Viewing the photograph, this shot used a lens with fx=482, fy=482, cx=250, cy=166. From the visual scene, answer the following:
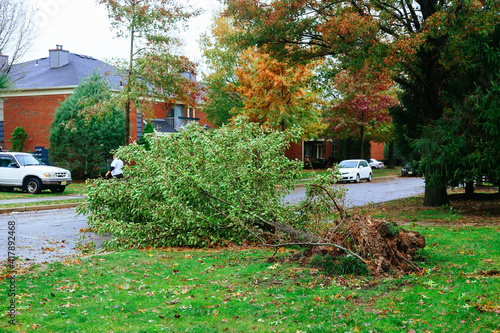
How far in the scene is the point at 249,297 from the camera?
5.79 m

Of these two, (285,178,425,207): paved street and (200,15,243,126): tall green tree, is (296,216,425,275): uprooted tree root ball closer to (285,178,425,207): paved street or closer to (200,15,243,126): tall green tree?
(285,178,425,207): paved street

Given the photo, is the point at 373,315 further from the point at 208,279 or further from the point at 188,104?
the point at 188,104

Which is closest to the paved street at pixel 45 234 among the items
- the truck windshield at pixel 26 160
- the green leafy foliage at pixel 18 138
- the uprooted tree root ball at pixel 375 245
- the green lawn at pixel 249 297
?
the green lawn at pixel 249 297

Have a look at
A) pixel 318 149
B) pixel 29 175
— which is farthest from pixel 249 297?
pixel 318 149

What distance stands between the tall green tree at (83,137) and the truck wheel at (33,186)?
5.92 meters

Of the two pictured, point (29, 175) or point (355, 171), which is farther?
point (355, 171)

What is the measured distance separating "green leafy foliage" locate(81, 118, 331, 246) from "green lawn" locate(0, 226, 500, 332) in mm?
1434

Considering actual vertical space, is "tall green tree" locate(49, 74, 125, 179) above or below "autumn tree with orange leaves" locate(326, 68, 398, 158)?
below

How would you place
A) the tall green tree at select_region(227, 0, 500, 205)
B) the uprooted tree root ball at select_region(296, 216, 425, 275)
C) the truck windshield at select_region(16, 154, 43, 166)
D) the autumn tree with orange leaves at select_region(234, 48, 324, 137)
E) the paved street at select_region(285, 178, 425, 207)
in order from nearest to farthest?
the uprooted tree root ball at select_region(296, 216, 425, 275) → the tall green tree at select_region(227, 0, 500, 205) → the paved street at select_region(285, 178, 425, 207) → the truck windshield at select_region(16, 154, 43, 166) → the autumn tree with orange leaves at select_region(234, 48, 324, 137)

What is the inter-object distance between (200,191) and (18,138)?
31622 mm

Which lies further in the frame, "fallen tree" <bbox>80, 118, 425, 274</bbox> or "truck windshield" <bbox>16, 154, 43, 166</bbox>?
"truck windshield" <bbox>16, 154, 43, 166</bbox>

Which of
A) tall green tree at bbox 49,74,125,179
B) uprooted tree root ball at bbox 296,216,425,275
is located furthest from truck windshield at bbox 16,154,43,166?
uprooted tree root ball at bbox 296,216,425,275

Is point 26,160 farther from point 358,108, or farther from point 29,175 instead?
point 358,108

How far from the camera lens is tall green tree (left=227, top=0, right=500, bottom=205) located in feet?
42.0
